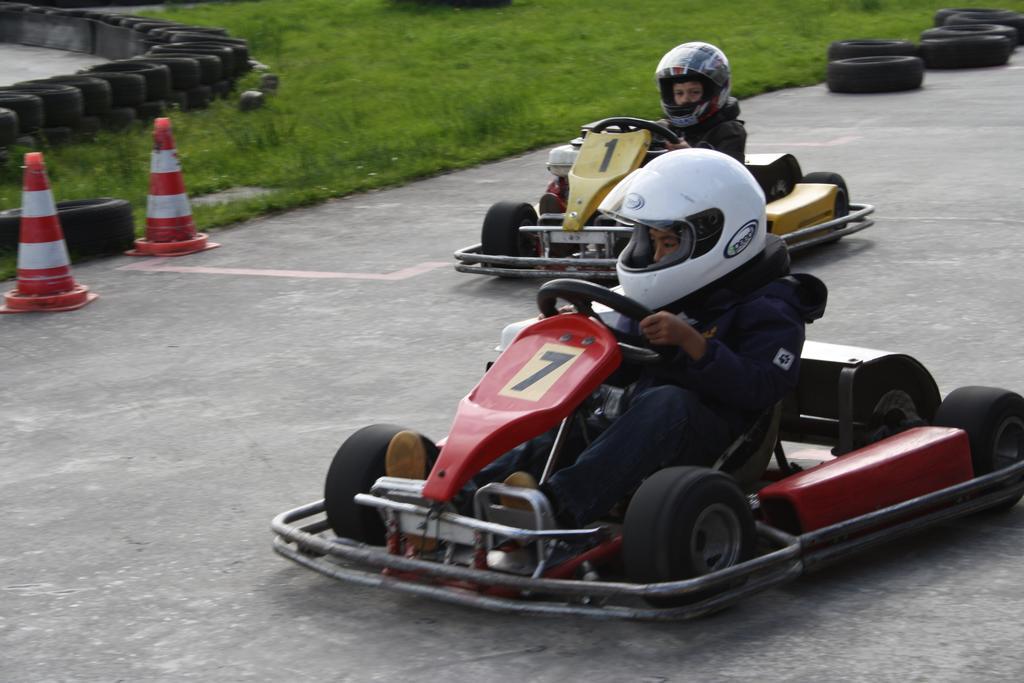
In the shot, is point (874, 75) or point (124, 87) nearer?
point (124, 87)

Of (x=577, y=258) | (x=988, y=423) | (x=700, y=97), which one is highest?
(x=700, y=97)

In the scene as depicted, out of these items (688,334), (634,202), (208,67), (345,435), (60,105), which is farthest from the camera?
(208,67)

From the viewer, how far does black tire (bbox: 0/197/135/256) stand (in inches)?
341

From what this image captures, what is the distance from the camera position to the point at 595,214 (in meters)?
7.63

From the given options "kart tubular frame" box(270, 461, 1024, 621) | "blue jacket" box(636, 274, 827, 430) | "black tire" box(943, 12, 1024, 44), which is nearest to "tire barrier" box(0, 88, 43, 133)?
"kart tubular frame" box(270, 461, 1024, 621)

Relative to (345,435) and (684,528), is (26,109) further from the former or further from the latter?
(684,528)

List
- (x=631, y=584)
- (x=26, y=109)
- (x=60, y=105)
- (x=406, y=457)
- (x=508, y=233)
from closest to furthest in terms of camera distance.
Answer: (x=631, y=584) < (x=406, y=457) < (x=508, y=233) < (x=26, y=109) < (x=60, y=105)

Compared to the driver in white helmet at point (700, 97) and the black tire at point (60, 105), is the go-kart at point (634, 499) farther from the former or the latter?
the black tire at point (60, 105)

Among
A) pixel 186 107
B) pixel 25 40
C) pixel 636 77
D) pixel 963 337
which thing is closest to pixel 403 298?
pixel 963 337

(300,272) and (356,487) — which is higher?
(356,487)

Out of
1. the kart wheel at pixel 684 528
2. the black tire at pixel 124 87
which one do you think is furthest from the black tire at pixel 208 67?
the kart wheel at pixel 684 528

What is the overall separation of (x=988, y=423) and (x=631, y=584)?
1.27 m

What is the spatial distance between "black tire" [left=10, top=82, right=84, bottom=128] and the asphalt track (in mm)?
3206

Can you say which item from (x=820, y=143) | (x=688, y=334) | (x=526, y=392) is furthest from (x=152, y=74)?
(x=688, y=334)
